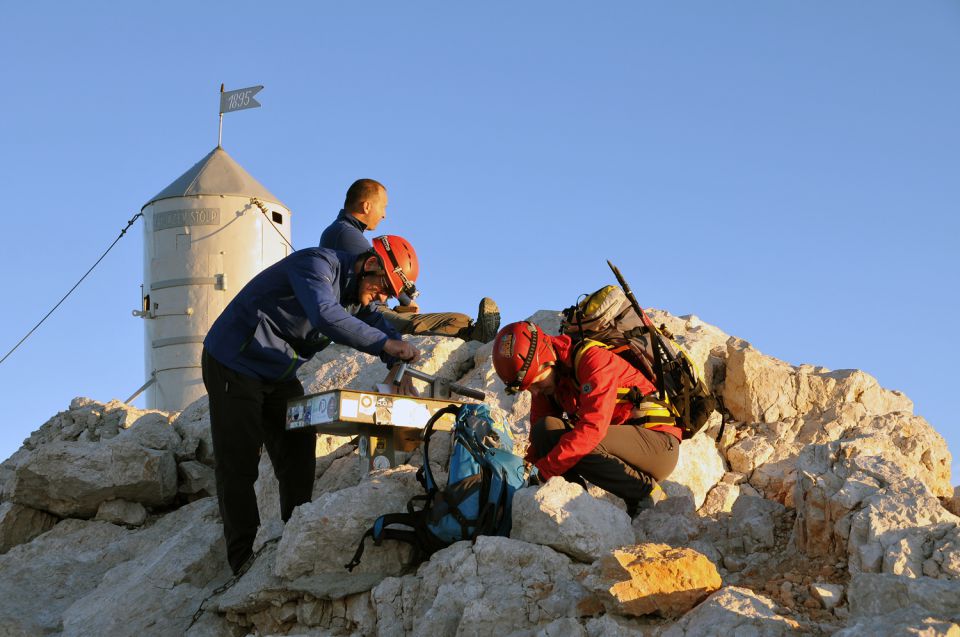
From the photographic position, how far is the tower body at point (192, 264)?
Result: 53.6 feet

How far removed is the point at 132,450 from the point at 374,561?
3984mm

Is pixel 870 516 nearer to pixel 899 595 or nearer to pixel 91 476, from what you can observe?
pixel 899 595

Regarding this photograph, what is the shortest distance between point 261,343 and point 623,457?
257cm

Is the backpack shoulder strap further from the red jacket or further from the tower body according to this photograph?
the tower body

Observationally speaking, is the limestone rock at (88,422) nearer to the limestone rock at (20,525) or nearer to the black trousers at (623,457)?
the limestone rock at (20,525)

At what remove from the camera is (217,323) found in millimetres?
7973

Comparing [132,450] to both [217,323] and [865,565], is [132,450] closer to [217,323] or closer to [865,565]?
[217,323]

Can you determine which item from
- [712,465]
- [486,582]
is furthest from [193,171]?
[486,582]

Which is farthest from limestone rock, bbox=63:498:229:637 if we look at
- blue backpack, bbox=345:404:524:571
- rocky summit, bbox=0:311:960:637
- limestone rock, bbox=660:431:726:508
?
limestone rock, bbox=660:431:726:508

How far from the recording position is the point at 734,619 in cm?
514

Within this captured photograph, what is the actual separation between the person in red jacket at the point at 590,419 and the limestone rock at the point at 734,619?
189 centimetres

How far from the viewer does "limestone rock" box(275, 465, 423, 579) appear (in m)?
7.09

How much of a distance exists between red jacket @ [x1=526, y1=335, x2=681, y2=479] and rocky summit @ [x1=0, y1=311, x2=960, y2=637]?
0.40 meters

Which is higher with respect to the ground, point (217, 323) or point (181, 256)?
point (181, 256)
